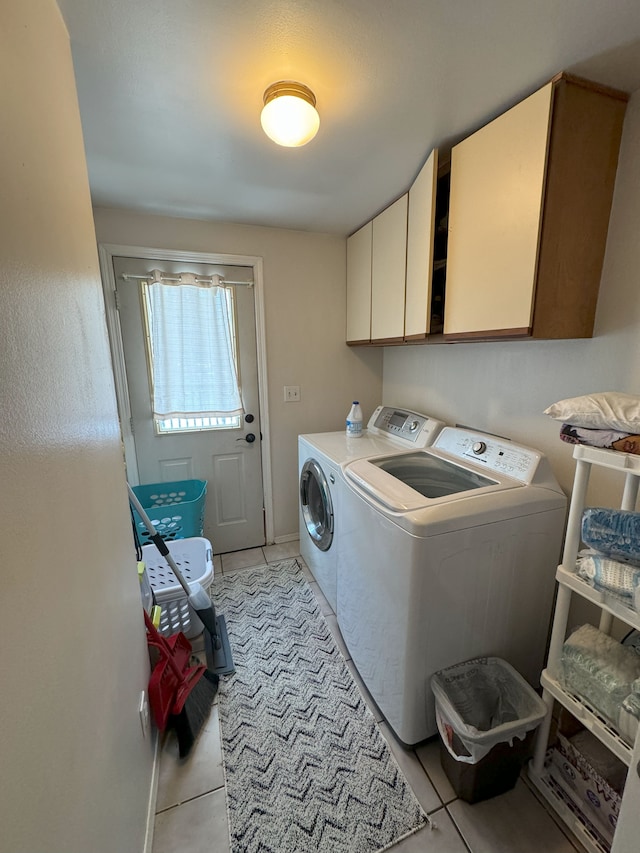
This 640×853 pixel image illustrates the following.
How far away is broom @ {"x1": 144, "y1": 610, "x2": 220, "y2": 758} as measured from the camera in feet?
4.33

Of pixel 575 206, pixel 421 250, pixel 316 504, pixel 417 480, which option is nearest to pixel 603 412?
pixel 575 206

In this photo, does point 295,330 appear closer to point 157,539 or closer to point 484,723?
point 157,539

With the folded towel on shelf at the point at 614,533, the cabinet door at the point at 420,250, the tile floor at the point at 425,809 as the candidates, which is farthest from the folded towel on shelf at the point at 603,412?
the tile floor at the point at 425,809

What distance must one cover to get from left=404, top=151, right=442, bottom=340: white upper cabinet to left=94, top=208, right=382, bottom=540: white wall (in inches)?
35.2

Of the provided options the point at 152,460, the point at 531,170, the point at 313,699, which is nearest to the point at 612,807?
the point at 313,699

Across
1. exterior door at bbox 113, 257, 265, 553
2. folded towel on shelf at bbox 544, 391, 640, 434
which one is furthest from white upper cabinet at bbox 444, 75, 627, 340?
exterior door at bbox 113, 257, 265, 553

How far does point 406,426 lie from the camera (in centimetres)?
214

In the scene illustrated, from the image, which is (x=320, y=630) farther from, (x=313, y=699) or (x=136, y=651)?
(x=136, y=651)

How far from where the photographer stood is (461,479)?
1588 millimetres

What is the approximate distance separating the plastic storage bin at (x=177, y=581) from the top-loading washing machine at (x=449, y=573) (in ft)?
2.92

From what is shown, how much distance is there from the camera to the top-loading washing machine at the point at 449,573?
1.19 m

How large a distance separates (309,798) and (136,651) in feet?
2.58

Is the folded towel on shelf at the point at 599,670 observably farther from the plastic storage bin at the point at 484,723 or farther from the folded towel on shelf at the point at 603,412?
the folded towel on shelf at the point at 603,412

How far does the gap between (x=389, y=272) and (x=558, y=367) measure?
3.30 feet
